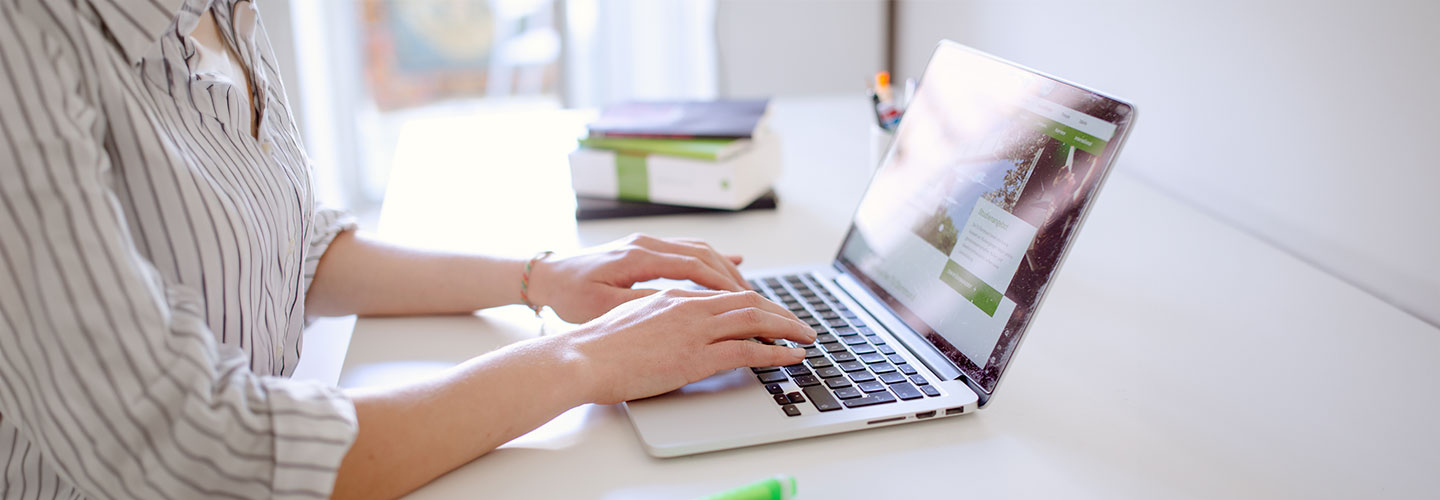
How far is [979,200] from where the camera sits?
79cm

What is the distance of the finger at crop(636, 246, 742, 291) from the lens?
873mm

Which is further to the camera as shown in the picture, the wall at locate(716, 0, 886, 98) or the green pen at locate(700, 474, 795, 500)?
the wall at locate(716, 0, 886, 98)

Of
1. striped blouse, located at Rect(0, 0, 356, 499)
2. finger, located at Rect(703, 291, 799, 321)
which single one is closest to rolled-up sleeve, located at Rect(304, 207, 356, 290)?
striped blouse, located at Rect(0, 0, 356, 499)

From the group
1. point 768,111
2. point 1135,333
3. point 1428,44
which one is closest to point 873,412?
point 1135,333

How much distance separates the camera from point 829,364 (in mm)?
751

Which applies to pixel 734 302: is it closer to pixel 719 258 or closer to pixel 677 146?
pixel 719 258

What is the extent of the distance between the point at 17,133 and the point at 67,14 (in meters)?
0.09

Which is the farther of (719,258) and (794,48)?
(794,48)

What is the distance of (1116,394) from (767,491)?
0.31m

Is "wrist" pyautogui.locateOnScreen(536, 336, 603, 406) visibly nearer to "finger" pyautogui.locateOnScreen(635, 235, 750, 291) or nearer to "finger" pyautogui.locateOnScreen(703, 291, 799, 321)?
"finger" pyautogui.locateOnScreen(703, 291, 799, 321)

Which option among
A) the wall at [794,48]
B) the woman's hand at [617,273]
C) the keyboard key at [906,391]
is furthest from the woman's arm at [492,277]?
the wall at [794,48]

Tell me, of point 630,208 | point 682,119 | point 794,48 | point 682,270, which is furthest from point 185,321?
point 794,48

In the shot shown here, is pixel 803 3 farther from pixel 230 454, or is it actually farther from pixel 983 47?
pixel 230 454

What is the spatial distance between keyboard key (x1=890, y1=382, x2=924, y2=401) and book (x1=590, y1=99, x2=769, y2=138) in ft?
1.86
